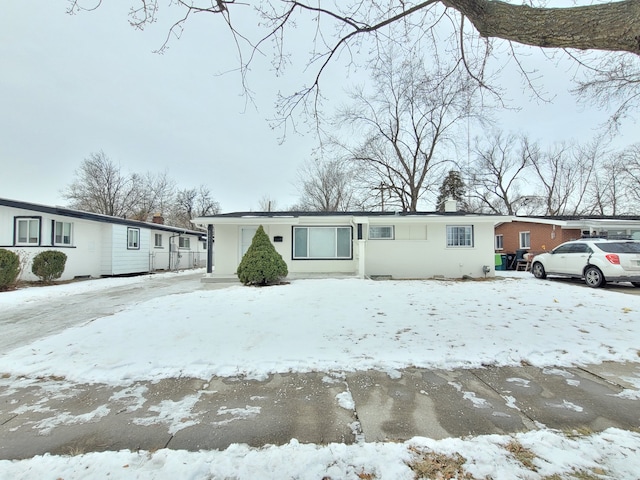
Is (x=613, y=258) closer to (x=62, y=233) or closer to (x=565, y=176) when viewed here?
(x=62, y=233)

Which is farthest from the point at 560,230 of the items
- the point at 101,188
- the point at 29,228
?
the point at 101,188

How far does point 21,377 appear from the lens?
3.50 meters

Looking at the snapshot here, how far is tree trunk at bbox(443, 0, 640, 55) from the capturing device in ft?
8.14

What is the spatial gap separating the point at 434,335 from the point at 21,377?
216 inches

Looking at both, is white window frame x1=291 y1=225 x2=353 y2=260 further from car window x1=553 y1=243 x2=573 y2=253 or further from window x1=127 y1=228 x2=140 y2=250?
window x1=127 y1=228 x2=140 y2=250

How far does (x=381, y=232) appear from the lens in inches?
508

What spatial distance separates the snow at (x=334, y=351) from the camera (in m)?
1.97

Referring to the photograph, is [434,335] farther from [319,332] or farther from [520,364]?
[319,332]

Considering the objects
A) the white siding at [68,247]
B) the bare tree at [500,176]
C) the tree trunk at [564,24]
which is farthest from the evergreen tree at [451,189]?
the tree trunk at [564,24]

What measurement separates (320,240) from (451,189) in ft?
68.6

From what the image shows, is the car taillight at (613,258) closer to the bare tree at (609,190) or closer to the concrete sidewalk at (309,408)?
the concrete sidewalk at (309,408)

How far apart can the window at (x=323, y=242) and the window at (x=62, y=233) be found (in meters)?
9.72

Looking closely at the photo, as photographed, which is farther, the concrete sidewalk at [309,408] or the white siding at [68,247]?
the white siding at [68,247]

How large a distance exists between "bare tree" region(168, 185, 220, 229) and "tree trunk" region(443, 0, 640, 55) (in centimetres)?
3918
